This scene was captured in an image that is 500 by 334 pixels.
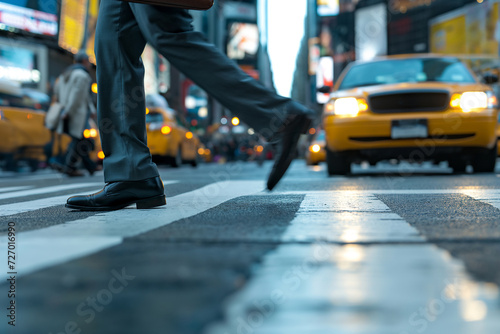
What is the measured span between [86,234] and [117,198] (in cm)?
108

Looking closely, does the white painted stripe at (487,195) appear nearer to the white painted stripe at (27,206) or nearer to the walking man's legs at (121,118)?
the walking man's legs at (121,118)

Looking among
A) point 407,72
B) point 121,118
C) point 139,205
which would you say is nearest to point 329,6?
point 407,72

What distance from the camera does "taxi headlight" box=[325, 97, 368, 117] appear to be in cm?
823

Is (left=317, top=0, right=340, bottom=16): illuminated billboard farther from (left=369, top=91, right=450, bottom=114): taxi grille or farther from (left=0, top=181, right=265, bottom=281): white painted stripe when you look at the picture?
(left=0, top=181, right=265, bottom=281): white painted stripe

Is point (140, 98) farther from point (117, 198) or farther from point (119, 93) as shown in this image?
point (117, 198)

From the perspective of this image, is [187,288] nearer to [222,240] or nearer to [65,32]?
[222,240]

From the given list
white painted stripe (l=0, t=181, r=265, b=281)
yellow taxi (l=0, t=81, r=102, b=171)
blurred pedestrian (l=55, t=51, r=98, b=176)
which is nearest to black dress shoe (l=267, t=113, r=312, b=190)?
white painted stripe (l=0, t=181, r=265, b=281)

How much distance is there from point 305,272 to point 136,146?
217 centimetres

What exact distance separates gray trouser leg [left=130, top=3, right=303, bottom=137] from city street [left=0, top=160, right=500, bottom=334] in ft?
2.57

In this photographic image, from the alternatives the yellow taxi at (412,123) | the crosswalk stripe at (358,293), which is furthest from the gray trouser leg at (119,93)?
the yellow taxi at (412,123)

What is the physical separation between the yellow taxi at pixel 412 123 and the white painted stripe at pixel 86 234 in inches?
178

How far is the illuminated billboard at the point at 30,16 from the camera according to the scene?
23469 millimetres

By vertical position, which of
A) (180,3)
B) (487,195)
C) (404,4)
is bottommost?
(487,195)

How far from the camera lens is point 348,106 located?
27.2 ft
